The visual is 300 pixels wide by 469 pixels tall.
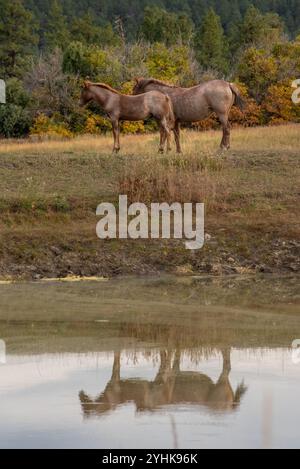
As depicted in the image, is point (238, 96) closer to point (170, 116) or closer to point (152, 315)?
point (170, 116)

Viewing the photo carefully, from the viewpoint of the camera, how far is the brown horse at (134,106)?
24.4 m

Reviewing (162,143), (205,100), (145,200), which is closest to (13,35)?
(205,100)

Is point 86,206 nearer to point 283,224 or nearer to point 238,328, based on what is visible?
point 283,224

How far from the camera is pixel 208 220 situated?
63.1 feet

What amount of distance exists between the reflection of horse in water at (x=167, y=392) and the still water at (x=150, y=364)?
0.01 meters

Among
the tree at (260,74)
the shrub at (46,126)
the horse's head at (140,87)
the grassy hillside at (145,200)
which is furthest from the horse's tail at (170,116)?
the tree at (260,74)

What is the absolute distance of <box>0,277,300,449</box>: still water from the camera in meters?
8.58

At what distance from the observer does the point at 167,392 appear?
9.86 metres

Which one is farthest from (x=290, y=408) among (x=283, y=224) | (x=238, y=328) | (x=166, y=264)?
(x=283, y=224)

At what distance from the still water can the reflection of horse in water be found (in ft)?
0.04

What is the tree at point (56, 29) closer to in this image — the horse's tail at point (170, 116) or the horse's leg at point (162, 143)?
the horse's tail at point (170, 116)

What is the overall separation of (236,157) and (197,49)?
58930mm

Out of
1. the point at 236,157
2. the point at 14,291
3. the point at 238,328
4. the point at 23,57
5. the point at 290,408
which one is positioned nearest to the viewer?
the point at 290,408

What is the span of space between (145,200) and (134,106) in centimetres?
506
